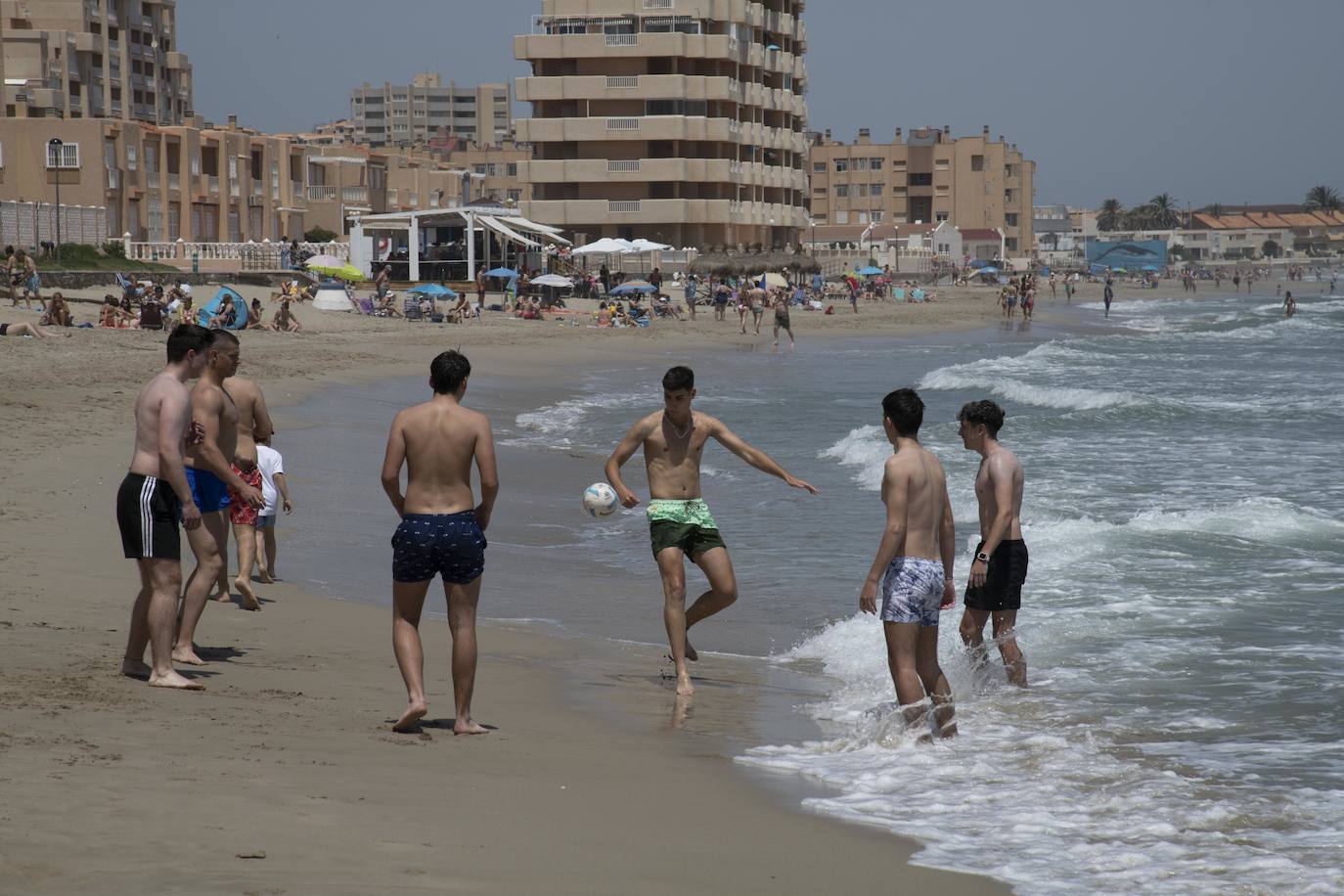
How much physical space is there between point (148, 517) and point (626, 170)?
72.4 m

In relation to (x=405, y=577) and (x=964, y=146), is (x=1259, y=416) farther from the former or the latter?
(x=964, y=146)

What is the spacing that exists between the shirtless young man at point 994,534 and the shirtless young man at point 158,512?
3279 mm

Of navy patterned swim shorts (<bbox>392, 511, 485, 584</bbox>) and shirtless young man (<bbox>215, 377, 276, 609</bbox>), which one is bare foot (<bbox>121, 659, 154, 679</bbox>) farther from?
shirtless young man (<bbox>215, 377, 276, 609</bbox>)

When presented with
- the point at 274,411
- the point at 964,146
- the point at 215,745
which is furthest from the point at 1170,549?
the point at 964,146

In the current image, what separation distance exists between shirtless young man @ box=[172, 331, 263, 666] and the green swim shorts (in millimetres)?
1815

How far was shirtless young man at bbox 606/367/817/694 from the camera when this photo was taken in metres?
7.06

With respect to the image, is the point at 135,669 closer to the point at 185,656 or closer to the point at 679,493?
the point at 185,656

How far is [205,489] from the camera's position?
6496 mm

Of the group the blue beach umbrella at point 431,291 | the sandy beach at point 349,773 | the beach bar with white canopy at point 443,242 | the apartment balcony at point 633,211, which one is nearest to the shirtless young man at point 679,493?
the sandy beach at point 349,773

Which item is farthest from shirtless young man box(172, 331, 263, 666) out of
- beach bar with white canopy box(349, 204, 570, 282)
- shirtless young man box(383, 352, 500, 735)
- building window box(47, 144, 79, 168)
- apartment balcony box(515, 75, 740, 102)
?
apartment balcony box(515, 75, 740, 102)

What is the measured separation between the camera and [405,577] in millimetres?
5680

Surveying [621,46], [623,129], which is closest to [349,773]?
[623,129]

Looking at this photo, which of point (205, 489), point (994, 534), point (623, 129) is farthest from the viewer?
point (623, 129)

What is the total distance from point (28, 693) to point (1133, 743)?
437 centimetres
